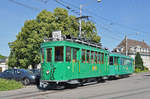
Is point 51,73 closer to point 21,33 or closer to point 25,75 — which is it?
point 25,75

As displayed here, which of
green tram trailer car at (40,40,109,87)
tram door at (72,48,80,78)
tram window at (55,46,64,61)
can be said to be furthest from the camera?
tram door at (72,48,80,78)

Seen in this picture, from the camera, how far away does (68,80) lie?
42.0 feet

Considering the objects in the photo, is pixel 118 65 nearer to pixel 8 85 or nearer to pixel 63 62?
pixel 63 62

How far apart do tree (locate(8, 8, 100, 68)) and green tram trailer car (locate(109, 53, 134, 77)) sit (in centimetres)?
632

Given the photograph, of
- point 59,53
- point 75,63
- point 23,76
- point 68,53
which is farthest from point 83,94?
point 23,76

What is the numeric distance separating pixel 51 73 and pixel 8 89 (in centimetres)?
340

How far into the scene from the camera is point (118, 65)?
22.5 meters

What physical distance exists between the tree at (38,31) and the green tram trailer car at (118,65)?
6.32m

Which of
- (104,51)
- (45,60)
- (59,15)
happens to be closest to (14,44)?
(59,15)

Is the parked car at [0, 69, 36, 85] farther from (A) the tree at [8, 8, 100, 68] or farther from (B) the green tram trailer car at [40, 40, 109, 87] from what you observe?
(A) the tree at [8, 8, 100, 68]

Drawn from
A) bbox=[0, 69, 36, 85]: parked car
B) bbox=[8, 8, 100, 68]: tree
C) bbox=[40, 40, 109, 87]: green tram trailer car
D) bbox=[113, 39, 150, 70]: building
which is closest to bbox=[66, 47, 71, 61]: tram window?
A: bbox=[40, 40, 109, 87]: green tram trailer car

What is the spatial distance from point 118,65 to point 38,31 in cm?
1280

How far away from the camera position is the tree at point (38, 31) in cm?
2802

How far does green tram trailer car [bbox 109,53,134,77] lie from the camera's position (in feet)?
66.8
